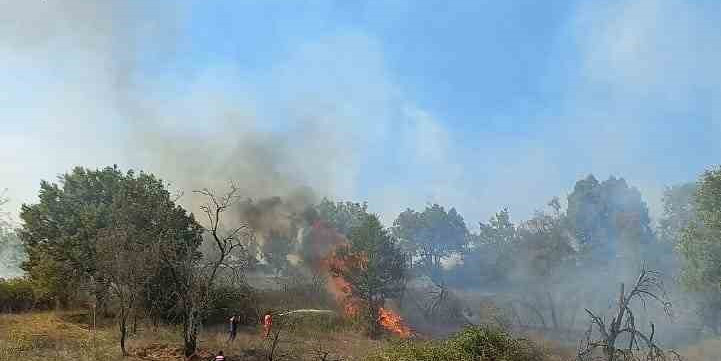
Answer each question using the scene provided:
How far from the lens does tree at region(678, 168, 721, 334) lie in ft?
127

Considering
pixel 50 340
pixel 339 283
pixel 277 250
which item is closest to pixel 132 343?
pixel 50 340

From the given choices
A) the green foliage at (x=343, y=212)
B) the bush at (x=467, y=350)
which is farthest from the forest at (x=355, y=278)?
the green foliage at (x=343, y=212)

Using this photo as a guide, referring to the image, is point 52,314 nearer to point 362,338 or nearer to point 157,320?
point 157,320

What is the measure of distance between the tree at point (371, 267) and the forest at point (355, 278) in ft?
0.48

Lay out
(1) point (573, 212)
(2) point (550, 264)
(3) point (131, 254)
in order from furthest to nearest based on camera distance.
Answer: (1) point (573, 212) → (2) point (550, 264) → (3) point (131, 254)

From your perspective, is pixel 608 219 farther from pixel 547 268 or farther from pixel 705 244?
pixel 705 244

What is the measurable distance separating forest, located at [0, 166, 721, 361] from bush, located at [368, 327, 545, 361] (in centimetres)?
8

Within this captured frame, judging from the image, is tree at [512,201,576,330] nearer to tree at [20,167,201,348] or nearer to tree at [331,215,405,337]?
tree at [331,215,405,337]

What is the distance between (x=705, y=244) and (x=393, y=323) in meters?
28.7

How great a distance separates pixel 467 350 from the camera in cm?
1983

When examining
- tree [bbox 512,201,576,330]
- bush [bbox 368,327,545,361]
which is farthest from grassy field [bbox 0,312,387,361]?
tree [bbox 512,201,576,330]

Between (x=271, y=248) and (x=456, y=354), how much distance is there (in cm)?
6275

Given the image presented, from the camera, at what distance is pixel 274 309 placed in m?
46.3

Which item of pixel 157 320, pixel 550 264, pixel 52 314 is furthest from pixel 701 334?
pixel 52 314
